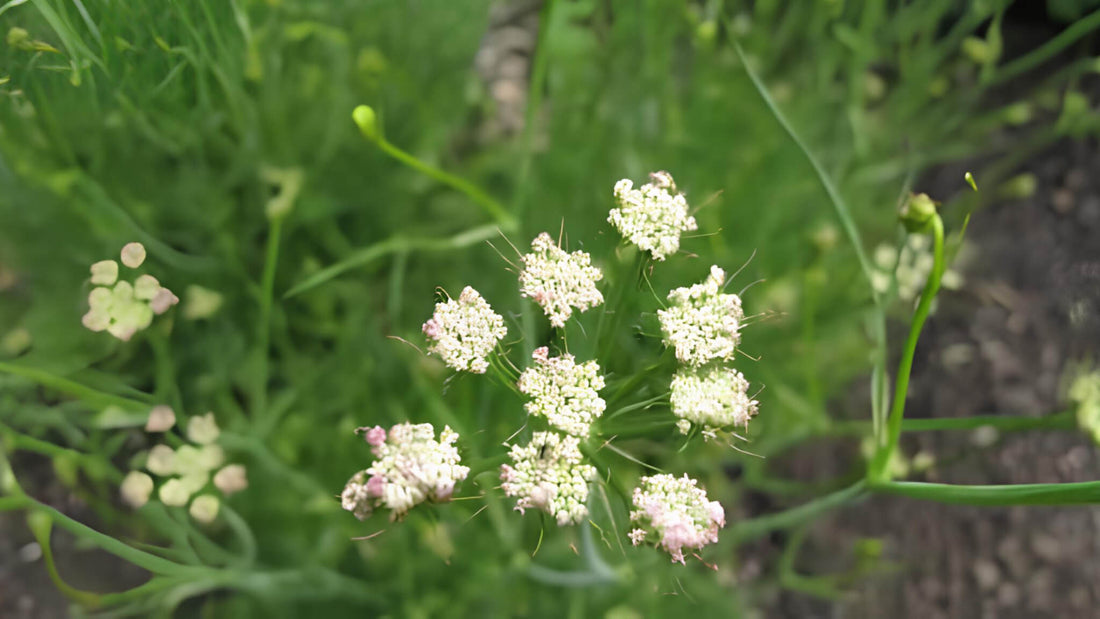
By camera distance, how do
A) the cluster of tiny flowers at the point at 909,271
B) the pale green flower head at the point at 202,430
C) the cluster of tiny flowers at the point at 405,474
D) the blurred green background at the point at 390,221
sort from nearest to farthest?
the cluster of tiny flowers at the point at 405,474
the pale green flower head at the point at 202,430
the blurred green background at the point at 390,221
the cluster of tiny flowers at the point at 909,271

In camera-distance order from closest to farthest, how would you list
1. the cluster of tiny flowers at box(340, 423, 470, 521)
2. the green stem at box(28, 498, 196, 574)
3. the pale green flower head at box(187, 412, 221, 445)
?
1. the cluster of tiny flowers at box(340, 423, 470, 521)
2. the green stem at box(28, 498, 196, 574)
3. the pale green flower head at box(187, 412, 221, 445)

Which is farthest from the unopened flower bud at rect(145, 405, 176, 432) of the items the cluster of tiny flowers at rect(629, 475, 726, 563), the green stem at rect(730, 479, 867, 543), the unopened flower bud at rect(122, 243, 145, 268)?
the green stem at rect(730, 479, 867, 543)

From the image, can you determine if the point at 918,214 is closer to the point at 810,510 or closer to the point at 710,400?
the point at 710,400

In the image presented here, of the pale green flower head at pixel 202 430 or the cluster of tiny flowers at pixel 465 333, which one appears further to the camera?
the pale green flower head at pixel 202 430

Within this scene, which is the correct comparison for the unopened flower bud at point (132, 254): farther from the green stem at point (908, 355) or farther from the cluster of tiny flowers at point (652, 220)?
the green stem at point (908, 355)

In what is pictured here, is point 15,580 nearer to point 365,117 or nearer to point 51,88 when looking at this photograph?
point 51,88

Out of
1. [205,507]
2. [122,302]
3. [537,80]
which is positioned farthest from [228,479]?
[537,80]

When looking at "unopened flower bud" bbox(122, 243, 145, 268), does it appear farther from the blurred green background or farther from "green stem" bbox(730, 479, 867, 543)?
"green stem" bbox(730, 479, 867, 543)

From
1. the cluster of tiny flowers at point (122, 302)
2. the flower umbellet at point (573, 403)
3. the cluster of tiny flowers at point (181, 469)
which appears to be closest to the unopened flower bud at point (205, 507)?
the cluster of tiny flowers at point (181, 469)
